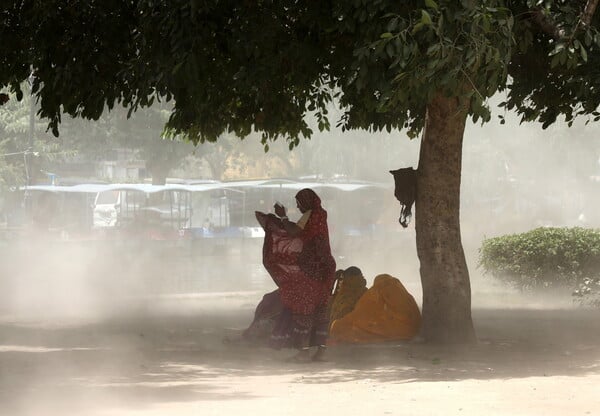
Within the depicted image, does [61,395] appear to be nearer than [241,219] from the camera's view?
Yes

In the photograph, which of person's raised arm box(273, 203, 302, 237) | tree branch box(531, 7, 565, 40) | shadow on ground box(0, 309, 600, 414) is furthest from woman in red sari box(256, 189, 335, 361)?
tree branch box(531, 7, 565, 40)

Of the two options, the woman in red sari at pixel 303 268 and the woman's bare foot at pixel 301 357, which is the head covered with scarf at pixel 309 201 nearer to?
the woman in red sari at pixel 303 268

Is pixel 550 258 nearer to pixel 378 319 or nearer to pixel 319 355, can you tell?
pixel 378 319

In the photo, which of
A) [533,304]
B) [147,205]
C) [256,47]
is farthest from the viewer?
[147,205]

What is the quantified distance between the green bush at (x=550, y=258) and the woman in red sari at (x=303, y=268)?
8820 mm

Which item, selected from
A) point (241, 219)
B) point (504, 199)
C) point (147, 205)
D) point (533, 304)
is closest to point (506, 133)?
point (504, 199)

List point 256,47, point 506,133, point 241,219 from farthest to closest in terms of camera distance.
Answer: point 506,133 → point 241,219 → point 256,47

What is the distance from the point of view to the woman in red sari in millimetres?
11539

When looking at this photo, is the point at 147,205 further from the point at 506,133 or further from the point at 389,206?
the point at 506,133

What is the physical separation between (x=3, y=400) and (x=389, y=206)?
46407mm

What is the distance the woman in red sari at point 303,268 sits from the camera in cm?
1154

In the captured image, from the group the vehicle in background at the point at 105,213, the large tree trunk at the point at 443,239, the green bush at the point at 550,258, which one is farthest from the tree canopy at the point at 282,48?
the vehicle in background at the point at 105,213

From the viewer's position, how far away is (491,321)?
15633 mm

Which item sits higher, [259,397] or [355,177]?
[355,177]
